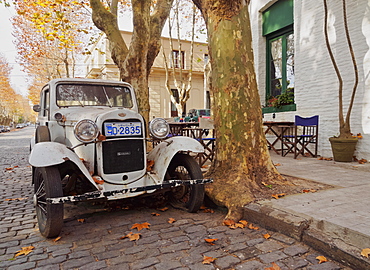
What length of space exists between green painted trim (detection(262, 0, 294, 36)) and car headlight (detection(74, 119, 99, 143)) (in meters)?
8.64

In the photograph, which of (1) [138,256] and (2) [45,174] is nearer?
(1) [138,256]

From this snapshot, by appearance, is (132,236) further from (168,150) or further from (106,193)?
(168,150)

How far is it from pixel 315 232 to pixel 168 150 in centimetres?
206

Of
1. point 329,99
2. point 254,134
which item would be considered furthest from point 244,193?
point 329,99

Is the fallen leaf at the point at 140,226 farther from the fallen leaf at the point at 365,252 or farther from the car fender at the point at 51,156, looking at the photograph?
the fallen leaf at the point at 365,252

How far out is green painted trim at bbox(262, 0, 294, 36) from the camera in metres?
9.83

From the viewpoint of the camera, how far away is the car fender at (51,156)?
3131mm

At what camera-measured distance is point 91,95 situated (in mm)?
4785

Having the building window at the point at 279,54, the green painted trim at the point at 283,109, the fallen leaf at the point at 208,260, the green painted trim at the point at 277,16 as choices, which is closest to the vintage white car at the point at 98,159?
the fallen leaf at the point at 208,260

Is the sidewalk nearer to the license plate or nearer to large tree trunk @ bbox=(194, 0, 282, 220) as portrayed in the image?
large tree trunk @ bbox=(194, 0, 282, 220)

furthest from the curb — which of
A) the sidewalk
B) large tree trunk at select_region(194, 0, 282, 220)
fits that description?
large tree trunk at select_region(194, 0, 282, 220)

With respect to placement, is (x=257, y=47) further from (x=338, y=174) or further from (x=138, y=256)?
(x=138, y=256)

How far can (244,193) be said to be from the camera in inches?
157

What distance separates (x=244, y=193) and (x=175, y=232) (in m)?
1.18
